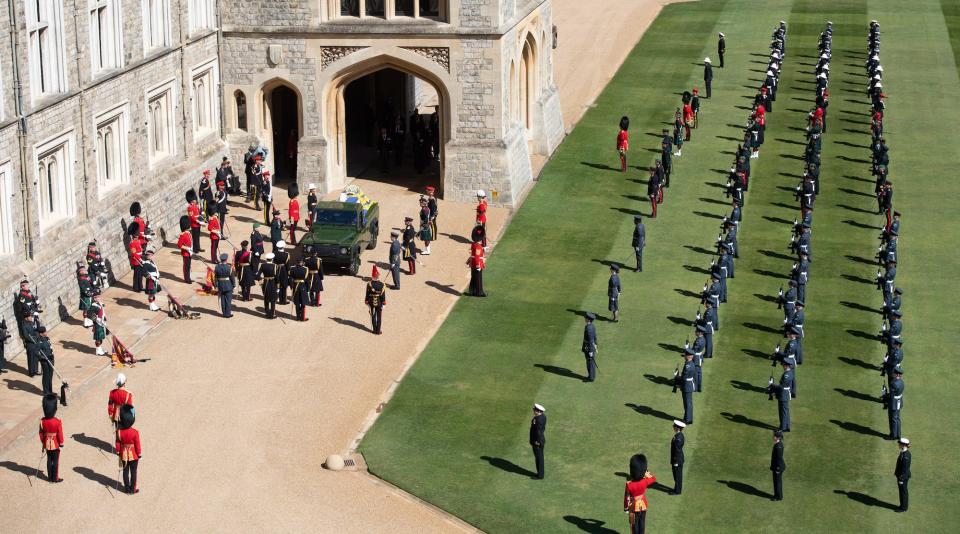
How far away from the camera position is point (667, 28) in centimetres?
8631

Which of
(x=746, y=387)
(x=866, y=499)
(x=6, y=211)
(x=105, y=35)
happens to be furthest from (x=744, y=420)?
(x=105, y=35)

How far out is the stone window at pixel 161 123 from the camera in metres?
52.5

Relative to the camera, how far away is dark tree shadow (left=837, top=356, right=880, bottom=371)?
43.3 metres

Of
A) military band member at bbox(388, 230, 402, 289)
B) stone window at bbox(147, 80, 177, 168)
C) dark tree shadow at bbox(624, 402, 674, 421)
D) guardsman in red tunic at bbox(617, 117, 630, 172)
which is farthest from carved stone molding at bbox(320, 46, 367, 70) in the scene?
dark tree shadow at bbox(624, 402, 674, 421)

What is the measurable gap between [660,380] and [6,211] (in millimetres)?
16977

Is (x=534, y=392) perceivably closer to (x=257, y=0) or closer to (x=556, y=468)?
(x=556, y=468)

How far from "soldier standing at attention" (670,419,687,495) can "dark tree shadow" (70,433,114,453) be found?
12.1 metres

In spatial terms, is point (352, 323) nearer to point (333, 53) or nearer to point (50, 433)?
point (50, 433)

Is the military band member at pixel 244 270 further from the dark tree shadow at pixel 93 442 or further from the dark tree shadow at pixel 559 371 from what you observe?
the dark tree shadow at pixel 93 442

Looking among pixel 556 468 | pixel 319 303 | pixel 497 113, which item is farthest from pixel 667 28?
pixel 556 468

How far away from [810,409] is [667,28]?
4823 centimetres

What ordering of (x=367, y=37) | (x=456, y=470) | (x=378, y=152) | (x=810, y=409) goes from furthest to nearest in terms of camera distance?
1. (x=378, y=152)
2. (x=367, y=37)
3. (x=810, y=409)
4. (x=456, y=470)

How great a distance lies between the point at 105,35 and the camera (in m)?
49.2

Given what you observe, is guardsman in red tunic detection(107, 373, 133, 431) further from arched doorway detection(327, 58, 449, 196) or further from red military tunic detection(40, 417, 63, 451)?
arched doorway detection(327, 58, 449, 196)
